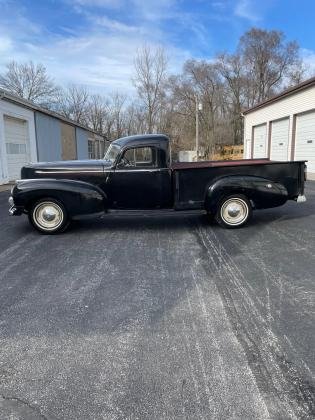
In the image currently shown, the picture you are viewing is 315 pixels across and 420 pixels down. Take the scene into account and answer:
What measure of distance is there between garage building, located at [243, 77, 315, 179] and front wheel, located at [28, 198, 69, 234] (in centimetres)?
1266

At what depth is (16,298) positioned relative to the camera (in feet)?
11.8

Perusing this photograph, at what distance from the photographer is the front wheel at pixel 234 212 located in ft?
21.0

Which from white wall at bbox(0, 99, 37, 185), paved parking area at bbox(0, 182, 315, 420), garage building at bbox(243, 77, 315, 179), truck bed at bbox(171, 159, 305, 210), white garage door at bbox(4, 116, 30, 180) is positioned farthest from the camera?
garage building at bbox(243, 77, 315, 179)

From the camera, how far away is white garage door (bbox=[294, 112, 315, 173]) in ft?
53.0

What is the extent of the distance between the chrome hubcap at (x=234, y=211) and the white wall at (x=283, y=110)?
1193cm

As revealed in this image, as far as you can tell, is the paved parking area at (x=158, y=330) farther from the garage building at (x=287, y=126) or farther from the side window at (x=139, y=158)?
the garage building at (x=287, y=126)

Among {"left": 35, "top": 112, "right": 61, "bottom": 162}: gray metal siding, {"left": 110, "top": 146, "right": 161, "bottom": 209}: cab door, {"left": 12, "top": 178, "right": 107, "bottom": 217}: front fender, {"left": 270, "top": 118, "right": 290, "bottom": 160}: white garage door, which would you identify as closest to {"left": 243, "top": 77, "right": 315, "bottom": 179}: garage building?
{"left": 270, "top": 118, "right": 290, "bottom": 160}: white garage door

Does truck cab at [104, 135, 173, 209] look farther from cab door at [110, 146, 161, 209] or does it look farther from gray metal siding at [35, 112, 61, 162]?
gray metal siding at [35, 112, 61, 162]

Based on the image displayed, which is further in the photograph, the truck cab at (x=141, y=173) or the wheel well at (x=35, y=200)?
the truck cab at (x=141, y=173)

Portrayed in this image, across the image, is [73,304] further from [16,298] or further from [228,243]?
[228,243]

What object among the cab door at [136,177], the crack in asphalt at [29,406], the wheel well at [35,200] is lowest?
the crack in asphalt at [29,406]

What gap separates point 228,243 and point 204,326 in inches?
105

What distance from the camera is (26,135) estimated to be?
17.6 m

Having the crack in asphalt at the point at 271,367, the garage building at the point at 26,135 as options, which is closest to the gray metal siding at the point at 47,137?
the garage building at the point at 26,135
